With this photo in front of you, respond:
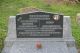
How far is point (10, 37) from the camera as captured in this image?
18.6 feet

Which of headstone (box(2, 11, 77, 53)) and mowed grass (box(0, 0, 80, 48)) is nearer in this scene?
headstone (box(2, 11, 77, 53))

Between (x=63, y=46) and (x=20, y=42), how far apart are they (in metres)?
0.72

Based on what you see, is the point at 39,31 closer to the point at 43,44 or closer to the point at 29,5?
the point at 43,44

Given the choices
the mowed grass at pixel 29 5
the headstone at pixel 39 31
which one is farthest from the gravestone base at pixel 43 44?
the mowed grass at pixel 29 5

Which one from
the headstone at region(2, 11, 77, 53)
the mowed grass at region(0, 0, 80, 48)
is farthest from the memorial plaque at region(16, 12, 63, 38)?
the mowed grass at region(0, 0, 80, 48)

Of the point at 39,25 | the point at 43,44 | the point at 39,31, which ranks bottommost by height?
the point at 43,44

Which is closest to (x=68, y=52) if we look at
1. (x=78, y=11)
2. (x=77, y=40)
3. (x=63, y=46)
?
(x=63, y=46)

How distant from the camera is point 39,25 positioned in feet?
18.2

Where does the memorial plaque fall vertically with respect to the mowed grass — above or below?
below

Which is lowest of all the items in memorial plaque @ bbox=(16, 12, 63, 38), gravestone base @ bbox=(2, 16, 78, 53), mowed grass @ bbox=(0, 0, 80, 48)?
gravestone base @ bbox=(2, 16, 78, 53)

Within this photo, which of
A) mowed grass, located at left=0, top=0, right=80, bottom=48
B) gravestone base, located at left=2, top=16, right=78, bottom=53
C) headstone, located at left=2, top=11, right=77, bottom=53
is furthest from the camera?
mowed grass, located at left=0, top=0, right=80, bottom=48

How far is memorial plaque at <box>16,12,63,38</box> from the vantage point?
553 centimetres

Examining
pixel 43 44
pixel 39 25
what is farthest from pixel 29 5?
pixel 43 44

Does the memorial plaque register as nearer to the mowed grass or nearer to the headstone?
the headstone
